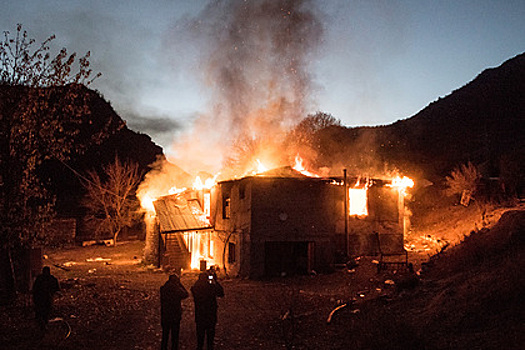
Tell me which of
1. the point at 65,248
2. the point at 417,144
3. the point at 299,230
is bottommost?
the point at 65,248

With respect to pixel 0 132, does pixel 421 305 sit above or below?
below

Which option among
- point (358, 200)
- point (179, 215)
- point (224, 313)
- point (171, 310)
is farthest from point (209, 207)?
point (171, 310)

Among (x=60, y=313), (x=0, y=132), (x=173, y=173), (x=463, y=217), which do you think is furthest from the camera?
(x=173, y=173)

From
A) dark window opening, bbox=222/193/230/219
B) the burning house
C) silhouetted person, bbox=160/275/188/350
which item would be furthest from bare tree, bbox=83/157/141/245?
silhouetted person, bbox=160/275/188/350

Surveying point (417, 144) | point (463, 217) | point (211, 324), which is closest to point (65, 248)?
point (211, 324)

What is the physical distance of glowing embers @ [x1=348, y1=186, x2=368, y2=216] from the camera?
22062 millimetres

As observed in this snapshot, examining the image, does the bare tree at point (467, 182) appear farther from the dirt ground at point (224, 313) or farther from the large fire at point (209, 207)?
the dirt ground at point (224, 313)

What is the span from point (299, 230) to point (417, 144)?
139 ft

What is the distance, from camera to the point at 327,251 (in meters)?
20.7

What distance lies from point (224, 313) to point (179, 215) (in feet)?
44.7

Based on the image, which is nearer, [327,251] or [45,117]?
[45,117]

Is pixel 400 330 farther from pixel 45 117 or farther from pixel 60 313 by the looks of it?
pixel 45 117

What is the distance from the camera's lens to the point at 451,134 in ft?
178

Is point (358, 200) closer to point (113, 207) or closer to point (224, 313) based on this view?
point (224, 313)
